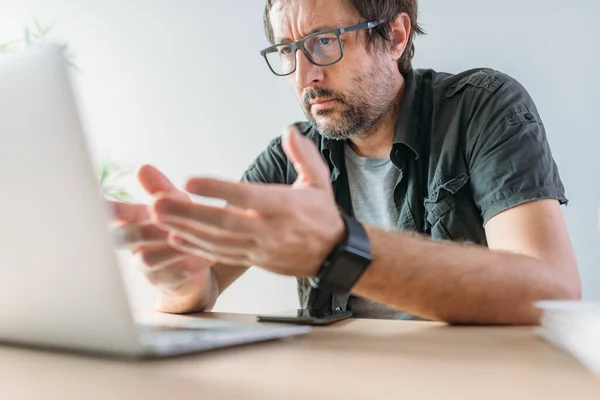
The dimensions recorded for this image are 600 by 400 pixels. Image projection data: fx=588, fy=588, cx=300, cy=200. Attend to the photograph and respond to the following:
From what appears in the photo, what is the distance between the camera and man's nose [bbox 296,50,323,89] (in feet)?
4.81

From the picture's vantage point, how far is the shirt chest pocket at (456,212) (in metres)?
1.24

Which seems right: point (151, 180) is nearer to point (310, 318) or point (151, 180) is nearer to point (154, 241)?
point (154, 241)

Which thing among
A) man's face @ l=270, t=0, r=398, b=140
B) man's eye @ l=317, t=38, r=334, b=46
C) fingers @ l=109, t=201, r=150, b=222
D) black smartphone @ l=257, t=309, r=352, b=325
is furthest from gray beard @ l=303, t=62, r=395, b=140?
fingers @ l=109, t=201, r=150, b=222

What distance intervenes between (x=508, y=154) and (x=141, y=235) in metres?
0.72

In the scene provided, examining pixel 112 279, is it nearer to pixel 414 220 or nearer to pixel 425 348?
pixel 425 348

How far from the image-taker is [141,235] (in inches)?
29.3

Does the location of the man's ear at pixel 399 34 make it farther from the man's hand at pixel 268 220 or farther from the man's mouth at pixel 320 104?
the man's hand at pixel 268 220

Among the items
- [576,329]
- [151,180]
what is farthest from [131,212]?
[576,329]

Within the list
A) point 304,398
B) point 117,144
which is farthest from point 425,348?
point 117,144

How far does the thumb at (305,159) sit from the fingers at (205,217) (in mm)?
82

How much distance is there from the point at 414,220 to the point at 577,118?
1005 millimetres

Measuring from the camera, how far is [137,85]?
2602 millimetres

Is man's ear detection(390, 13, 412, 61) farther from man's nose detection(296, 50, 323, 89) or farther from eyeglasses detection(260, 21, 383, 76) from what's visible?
man's nose detection(296, 50, 323, 89)

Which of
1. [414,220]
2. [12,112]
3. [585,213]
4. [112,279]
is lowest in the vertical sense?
[585,213]
